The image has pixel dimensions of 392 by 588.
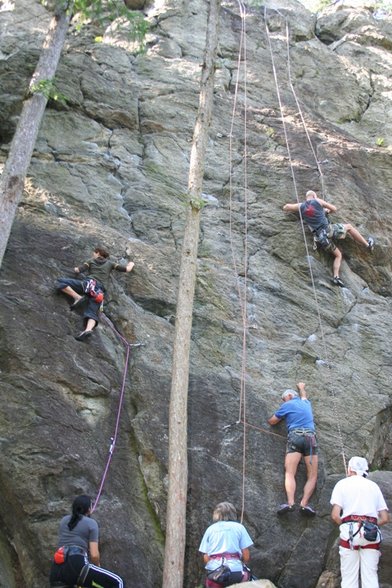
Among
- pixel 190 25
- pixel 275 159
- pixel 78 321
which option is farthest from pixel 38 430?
pixel 190 25

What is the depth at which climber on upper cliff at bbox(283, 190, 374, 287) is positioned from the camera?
1191cm

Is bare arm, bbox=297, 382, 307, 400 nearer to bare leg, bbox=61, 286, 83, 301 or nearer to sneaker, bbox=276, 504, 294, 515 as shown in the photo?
sneaker, bbox=276, 504, 294, 515

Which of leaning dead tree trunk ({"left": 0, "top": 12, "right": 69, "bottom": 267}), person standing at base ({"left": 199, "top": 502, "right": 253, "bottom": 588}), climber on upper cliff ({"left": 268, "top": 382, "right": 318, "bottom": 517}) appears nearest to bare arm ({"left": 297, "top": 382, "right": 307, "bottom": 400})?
climber on upper cliff ({"left": 268, "top": 382, "right": 318, "bottom": 517})

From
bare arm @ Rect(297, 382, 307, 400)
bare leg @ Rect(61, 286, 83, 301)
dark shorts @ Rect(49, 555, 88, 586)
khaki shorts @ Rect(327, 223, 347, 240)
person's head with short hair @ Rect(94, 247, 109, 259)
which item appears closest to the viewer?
dark shorts @ Rect(49, 555, 88, 586)

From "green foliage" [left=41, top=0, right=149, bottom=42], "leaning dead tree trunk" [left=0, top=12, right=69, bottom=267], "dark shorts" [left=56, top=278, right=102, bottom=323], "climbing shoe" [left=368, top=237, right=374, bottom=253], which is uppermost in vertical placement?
"green foliage" [left=41, top=0, right=149, bottom=42]

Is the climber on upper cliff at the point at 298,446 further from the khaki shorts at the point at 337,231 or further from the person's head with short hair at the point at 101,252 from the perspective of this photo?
the khaki shorts at the point at 337,231

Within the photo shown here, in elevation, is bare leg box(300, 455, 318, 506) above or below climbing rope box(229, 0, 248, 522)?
below

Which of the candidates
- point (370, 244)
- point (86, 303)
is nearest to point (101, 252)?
point (86, 303)

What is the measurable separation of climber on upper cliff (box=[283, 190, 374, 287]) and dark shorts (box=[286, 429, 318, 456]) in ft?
13.5

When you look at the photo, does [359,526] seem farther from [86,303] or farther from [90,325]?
[86,303]

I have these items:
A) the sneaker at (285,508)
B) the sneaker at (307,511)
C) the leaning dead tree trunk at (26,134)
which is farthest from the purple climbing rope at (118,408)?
the sneaker at (307,511)

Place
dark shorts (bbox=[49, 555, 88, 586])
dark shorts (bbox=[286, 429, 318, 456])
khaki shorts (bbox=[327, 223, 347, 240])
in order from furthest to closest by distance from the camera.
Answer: khaki shorts (bbox=[327, 223, 347, 240]) → dark shorts (bbox=[286, 429, 318, 456]) → dark shorts (bbox=[49, 555, 88, 586])

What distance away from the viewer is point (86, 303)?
352 inches

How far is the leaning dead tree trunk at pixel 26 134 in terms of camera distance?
9.05 meters
